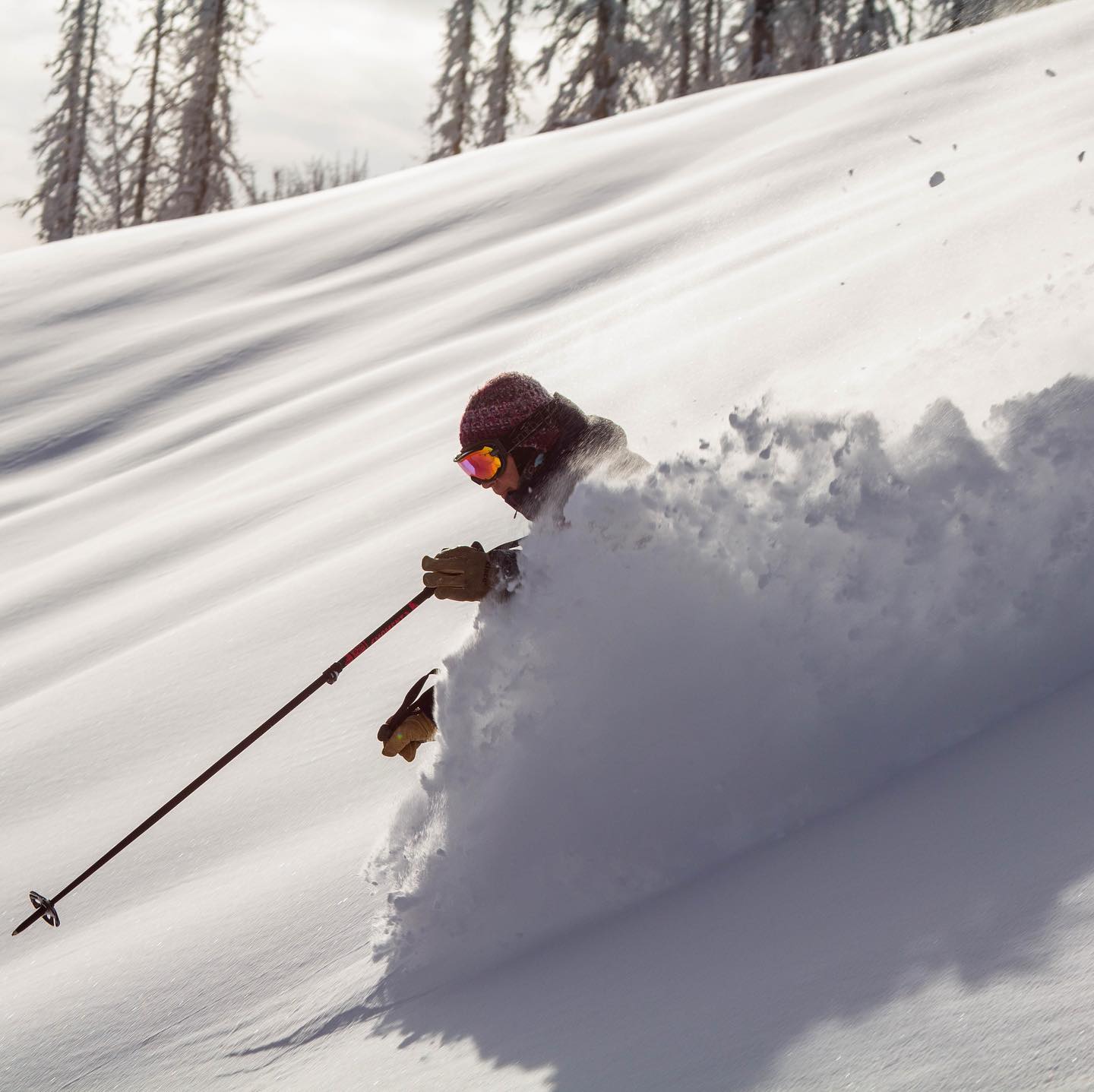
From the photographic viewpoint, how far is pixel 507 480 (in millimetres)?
3006

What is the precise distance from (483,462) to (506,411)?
15 centimetres

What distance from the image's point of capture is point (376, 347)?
29.0 ft

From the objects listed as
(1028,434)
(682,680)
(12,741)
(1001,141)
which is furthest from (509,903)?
(1001,141)

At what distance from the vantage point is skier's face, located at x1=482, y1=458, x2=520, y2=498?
297cm

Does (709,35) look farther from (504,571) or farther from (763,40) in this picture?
(504,571)

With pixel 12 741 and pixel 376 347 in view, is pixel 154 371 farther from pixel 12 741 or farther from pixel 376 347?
pixel 12 741

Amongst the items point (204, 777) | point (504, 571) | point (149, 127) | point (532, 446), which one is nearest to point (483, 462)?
point (532, 446)

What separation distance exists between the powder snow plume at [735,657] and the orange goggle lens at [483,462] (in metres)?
0.33

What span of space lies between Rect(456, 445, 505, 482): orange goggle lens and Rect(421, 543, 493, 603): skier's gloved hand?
0.33m

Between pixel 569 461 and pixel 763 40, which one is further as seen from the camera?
pixel 763 40

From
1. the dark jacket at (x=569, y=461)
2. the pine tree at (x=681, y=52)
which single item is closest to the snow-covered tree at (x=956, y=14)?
the pine tree at (x=681, y=52)

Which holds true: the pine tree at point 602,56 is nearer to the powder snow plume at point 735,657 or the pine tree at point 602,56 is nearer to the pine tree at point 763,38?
the pine tree at point 763,38

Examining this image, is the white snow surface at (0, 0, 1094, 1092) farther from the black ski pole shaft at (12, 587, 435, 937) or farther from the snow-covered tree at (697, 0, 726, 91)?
the snow-covered tree at (697, 0, 726, 91)

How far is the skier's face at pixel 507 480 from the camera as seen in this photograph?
2.97m
